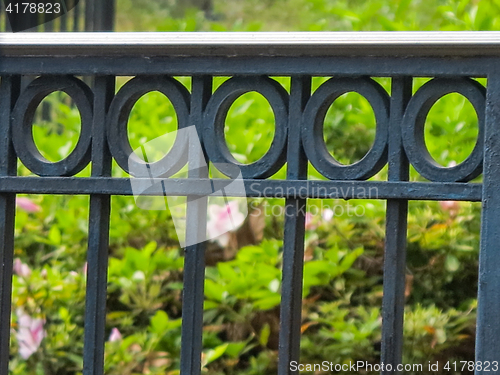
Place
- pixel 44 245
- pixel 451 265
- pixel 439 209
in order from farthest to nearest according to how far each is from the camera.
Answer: pixel 44 245 < pixel 439 209 < pixel 451 265

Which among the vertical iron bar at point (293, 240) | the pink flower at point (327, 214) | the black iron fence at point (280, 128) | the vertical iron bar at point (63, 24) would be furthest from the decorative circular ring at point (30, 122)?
the vertical iron bar at point (63, 24)

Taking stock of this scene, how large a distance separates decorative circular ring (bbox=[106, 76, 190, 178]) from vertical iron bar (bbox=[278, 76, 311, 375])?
232mm

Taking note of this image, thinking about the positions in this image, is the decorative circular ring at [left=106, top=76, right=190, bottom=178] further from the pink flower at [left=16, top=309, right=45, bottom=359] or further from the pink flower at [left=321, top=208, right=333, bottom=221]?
the pink flower at [left=16, top=309, right=45, bottom=359]

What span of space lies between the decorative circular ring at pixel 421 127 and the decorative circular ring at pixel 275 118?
25cm

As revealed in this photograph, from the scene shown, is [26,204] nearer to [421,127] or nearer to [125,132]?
[125,132]

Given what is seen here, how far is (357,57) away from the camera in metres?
1.10

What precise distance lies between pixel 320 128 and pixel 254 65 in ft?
0.62

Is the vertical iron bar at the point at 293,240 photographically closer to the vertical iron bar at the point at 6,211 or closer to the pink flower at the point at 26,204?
the vertical iron bar at the point at 6,211

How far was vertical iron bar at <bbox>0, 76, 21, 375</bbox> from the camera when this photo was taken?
1.27 metres

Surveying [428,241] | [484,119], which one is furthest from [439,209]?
[484,119]

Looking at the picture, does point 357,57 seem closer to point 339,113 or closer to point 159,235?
point 339,113

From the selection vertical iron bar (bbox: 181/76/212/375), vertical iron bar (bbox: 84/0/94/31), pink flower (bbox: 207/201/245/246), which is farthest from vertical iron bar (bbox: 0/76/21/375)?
vertical iron bar (bbox: 84/0/94/31)

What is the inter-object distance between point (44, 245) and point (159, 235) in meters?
0.53

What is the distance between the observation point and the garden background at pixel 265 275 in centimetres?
176
